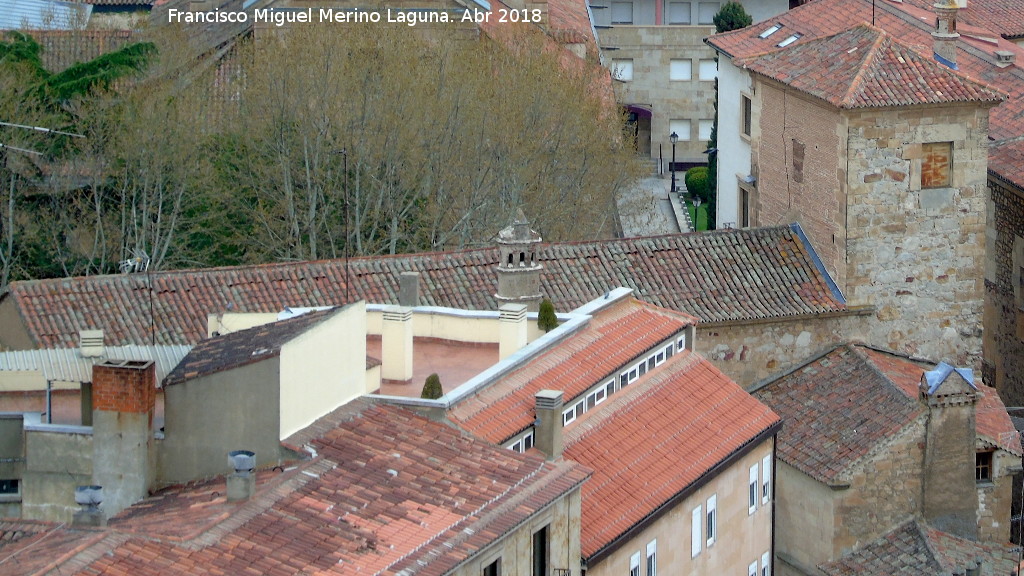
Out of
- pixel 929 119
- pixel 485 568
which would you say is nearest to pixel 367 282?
pixel 929 119

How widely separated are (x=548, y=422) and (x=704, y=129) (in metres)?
56.7

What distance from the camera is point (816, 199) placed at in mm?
59312

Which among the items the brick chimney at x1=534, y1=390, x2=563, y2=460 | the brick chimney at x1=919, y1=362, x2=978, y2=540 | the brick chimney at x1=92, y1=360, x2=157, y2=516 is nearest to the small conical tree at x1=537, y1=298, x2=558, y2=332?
the brick chimney at x1=534, y1=390, x2=563, y2=460

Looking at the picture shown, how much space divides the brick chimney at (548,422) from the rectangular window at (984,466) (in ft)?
47.0

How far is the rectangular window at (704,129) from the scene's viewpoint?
3879 inches

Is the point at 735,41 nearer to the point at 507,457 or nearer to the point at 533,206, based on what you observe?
the point at 533,206

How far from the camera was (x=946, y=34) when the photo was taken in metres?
68.9

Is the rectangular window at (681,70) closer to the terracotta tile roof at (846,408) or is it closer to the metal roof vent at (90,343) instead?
the terracotta tile roof at (846,408)

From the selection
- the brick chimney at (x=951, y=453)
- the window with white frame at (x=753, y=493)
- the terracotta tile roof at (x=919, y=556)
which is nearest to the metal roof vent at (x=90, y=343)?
the window with white frame at (x=753, y=493)

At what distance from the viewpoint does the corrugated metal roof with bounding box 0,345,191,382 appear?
41.0 m

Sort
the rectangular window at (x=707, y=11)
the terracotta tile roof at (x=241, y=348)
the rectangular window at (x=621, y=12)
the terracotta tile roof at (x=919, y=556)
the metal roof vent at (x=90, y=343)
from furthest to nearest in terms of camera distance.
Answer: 1. the rectangular window at (x=621, y=12)
2. the rectangular window at (x=707, y=11)
3. the terracotta tile roof at (x=919, y=556)
4. the metal roof vent at (x=90, y=343)
5. the terracotta tile roof at (x=241, y=348)

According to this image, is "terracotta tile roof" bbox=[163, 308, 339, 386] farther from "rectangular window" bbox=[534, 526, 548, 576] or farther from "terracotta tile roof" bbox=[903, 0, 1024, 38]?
"terracotta tile roof" bbox=[903, 0, 1024, 38]

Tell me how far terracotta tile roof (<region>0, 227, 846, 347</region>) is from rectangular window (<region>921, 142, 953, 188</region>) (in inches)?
121

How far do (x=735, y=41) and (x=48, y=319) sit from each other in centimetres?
2501
